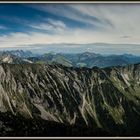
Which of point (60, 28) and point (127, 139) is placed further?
point (60, 28)

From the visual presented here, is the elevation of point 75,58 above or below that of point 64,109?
above

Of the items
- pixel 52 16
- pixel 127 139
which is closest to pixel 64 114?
pixel 127 139

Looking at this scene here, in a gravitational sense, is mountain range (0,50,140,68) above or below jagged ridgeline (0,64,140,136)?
above

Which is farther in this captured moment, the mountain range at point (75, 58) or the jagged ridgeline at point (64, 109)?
the mountain range at point (75, 58)

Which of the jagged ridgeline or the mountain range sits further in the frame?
the mountain range

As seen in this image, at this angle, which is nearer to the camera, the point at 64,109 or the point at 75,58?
the point at 75,58

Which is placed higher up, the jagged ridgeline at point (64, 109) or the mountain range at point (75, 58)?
the mountain range at point (75, 58)

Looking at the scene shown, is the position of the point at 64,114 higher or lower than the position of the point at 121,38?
lower

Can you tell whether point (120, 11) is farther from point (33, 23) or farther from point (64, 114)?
point (64, 114)
